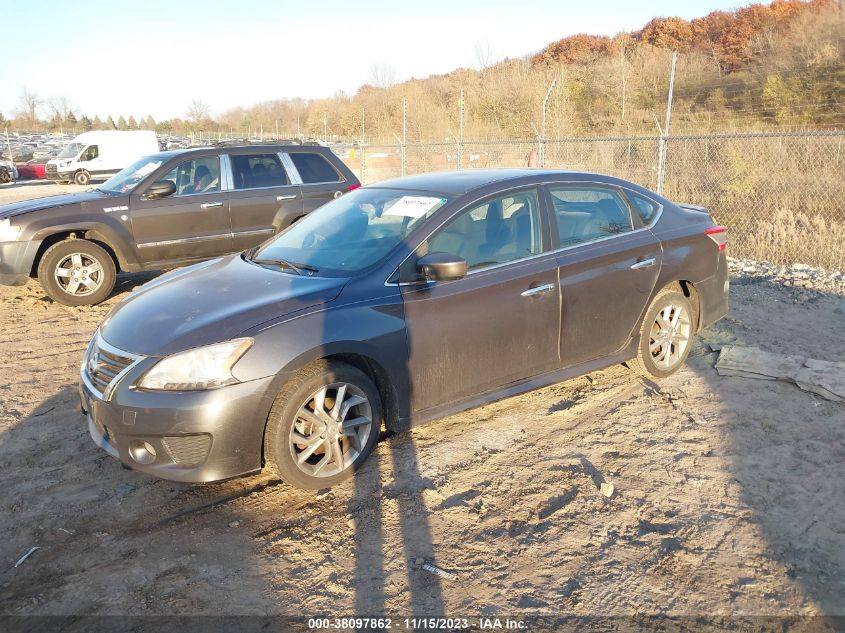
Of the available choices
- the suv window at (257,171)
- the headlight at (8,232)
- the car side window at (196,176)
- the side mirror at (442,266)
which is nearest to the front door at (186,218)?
the car side window at (196,176)

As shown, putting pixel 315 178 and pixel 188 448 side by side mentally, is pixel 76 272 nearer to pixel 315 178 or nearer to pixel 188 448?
pixel 315 178

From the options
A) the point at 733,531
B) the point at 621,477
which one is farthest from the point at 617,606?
the point at 621,477

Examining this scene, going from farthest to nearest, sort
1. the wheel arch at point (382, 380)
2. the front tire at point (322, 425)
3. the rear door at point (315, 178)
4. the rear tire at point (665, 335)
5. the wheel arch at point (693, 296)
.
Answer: the rear door at point (315, 178) < the wheel arch at point (693, 296) < the rear tire at point (665, 335) < the wheel arch at point (382, 380) < the front tire at point (322, 425)

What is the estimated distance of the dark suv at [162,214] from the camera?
7789 millimetres

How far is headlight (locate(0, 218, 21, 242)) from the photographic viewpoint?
24.9 feet

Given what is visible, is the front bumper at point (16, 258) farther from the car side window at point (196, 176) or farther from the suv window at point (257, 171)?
the suv window at point (257, 171)

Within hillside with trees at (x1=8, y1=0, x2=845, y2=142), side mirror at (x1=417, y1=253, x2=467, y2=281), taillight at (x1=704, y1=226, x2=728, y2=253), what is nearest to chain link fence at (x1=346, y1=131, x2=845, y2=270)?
hillside with trees at (x1=8, y1=0, x2=845, y2=142)

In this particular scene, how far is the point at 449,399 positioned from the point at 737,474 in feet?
5.44

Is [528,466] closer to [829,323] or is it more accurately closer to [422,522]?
[422,522]

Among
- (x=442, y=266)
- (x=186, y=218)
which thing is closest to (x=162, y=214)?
(x=186, y=218)

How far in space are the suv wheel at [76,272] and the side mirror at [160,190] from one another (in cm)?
84

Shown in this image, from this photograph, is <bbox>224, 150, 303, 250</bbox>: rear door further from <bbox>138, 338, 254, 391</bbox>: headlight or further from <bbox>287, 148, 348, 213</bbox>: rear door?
<bbox>138, 338, 254, 391</bbox>: headlight

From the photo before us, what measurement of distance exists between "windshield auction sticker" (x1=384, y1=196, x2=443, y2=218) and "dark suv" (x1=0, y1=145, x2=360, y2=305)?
4570 mm

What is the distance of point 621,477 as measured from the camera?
3883 millimetres
